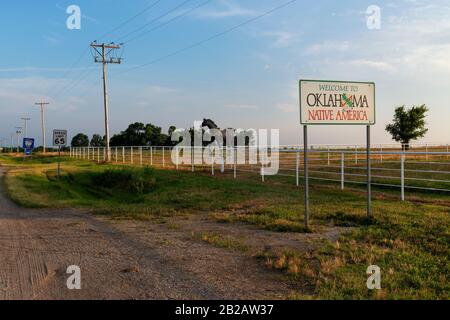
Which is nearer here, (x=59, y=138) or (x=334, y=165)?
(x=334, y=165)

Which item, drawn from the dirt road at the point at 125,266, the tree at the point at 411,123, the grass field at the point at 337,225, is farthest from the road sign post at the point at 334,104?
the tree at the point at 411,123

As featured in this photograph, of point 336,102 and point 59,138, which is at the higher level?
point 336,102

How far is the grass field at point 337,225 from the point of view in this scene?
4.87 m

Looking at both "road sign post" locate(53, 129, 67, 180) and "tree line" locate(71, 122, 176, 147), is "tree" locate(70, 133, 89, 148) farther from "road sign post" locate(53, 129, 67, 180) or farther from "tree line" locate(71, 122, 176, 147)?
"road sign post" locate(53, 129, 67, 180)

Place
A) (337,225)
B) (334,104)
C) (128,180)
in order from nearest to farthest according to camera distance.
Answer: (334,104) → (337,225) → (128,180)

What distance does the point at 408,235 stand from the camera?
23.6 feet

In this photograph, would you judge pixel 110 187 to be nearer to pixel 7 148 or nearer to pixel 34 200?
pixel 34 200

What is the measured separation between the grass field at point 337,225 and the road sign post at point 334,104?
974 millimetres

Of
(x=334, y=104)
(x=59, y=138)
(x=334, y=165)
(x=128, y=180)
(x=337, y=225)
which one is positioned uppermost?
(x=334, y=104)

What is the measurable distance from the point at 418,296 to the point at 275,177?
50.2 feet

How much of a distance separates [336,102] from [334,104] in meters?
0.07

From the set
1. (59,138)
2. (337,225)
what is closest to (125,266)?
(337,225)

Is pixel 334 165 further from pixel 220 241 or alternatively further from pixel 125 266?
pixel 125 266

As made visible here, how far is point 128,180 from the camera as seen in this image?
66.1ft
